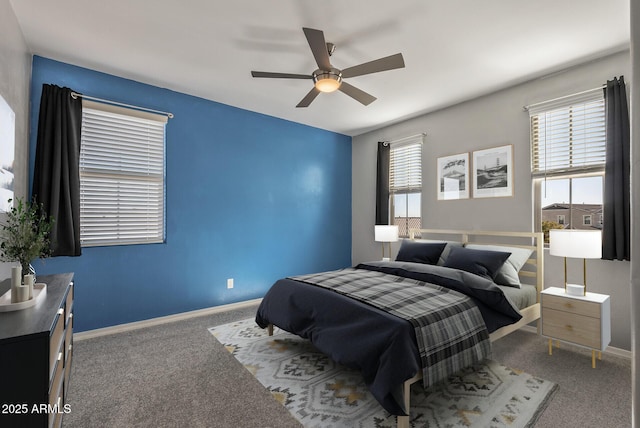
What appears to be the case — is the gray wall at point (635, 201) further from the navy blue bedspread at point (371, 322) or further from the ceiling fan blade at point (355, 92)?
the ceiling fan blade at point (355, 92)

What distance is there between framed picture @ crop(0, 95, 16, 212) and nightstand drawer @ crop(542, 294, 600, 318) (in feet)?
13.7

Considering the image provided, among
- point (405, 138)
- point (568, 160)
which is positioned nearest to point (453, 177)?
point (405, 138)

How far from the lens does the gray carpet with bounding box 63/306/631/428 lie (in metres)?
1.92

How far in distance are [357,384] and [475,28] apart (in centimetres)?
287

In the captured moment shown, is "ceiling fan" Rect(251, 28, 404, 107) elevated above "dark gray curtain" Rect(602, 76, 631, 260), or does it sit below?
above

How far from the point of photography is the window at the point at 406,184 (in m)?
4.53

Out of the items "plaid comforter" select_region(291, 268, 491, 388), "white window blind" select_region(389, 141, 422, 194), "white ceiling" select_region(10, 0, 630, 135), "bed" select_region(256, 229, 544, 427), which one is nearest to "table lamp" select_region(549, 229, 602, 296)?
"bed" select_region(256, 229, 544, 427)

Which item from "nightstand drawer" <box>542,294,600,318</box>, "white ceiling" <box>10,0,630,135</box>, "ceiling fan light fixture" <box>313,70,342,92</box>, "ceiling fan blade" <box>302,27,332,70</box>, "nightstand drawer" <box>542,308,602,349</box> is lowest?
"nightstand drawer" <box>542,308,602,349</box>

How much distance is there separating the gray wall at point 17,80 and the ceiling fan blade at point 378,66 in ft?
7.84

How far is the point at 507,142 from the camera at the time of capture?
139 inches

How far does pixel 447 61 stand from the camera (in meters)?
2.94

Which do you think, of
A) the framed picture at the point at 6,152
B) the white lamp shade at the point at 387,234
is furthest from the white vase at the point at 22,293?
the white lamp shade at the point at 387,234

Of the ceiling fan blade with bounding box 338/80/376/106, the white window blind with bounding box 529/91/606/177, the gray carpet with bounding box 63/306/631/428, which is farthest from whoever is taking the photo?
the white window blind with bounding box 529/91/606/177

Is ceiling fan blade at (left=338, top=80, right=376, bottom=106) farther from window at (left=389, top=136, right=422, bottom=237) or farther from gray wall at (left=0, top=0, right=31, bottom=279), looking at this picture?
gray wall at (left=0, top=0, right=31, bottom=279)
